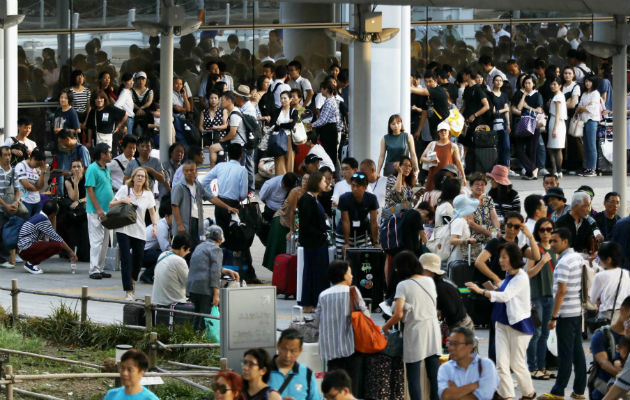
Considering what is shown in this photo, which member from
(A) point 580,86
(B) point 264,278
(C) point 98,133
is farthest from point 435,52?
(B) point 264,278

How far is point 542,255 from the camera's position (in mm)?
13641

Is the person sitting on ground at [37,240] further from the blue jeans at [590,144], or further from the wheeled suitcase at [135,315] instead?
the blue jeans at [590,144]

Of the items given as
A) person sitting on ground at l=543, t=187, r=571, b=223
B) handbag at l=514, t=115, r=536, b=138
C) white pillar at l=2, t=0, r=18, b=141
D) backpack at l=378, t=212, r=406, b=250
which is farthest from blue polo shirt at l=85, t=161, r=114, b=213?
handbag at l=514, t=115, r=536, b=138

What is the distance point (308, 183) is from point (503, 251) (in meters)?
3.83

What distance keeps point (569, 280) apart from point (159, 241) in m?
6.29

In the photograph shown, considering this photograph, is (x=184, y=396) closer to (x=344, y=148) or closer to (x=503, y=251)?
(x=503, y=251)

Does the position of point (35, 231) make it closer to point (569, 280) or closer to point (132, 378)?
point (569, 280)

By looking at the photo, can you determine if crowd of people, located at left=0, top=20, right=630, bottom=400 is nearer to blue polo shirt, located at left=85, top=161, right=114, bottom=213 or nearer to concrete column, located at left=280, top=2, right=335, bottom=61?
blue polo shirt, located at left=85, top=161, right=114, bottom=213

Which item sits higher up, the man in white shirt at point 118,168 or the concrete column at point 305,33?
the concrete column at point 305,33

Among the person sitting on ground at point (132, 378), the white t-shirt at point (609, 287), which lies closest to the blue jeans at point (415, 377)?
the white t-shirt at point (609, 287)

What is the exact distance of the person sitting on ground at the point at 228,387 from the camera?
9797 mm

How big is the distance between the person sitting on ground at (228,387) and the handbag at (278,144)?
1299 cm

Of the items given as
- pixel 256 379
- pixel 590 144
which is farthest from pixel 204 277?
pixel 590 144

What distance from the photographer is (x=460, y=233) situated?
51.1 ft
